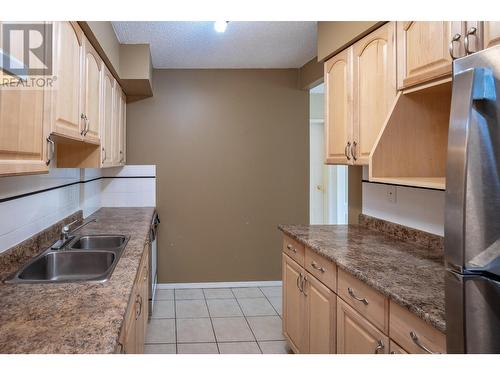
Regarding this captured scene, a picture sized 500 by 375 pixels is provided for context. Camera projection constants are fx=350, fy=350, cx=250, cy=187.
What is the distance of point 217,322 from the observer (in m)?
3.09

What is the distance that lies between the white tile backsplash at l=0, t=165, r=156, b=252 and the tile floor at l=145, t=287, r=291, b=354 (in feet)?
3.76

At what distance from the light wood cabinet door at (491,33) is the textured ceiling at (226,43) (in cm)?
175

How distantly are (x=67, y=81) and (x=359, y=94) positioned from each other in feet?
5.45

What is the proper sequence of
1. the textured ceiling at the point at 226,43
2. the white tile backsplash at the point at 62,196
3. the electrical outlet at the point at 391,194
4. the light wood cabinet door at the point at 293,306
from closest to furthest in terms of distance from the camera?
the white tile backsplash at the point at 62,196 < the light wood cabinet door at the point at 293,306 < the electrical outlet at the point at 391,194 < the textured ceiling at the point at 226,43

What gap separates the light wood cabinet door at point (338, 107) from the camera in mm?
2328

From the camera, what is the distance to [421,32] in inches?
65.4

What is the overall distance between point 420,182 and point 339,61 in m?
1.23

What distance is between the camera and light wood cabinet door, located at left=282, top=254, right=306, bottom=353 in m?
2.21

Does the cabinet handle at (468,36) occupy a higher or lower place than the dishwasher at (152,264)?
higher

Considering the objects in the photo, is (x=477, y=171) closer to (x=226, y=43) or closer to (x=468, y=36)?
(x=468, y=36)

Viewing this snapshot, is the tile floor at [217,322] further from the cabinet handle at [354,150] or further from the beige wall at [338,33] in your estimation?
the beige wall at [338,33]

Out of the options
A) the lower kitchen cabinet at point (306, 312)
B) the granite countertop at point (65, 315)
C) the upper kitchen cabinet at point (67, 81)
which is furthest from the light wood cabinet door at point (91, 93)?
the lower kitchen cabinet at point (306, 312)

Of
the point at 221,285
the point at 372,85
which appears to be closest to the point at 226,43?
the point at 372,85
